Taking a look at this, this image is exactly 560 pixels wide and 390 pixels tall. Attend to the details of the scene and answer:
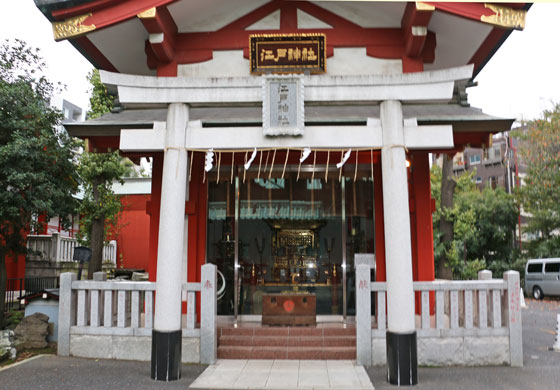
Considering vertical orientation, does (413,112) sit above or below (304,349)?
above

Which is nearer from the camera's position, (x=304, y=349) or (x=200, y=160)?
(x=304, y=349)

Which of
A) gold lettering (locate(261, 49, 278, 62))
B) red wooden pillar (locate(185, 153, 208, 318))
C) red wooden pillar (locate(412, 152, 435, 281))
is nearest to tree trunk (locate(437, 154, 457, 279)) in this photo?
red wooden pillar (locate(412, 152, 435, 281))

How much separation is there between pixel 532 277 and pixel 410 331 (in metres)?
19.9

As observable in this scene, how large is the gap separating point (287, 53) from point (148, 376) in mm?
6145

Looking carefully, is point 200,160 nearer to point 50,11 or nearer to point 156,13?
point 156,13

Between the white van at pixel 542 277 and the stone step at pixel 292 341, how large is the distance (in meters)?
17.8

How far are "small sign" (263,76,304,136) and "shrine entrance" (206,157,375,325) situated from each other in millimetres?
2978

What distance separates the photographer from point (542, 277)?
22594 mm

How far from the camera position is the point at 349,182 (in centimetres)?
1041

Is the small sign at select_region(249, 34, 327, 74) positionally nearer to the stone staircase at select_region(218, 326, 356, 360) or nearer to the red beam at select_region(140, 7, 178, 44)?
the red beam at select_region(140, 7, 178, 44)

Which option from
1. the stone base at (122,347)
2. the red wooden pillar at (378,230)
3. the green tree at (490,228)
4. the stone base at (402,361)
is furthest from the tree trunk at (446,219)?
the stone base at (122,347)

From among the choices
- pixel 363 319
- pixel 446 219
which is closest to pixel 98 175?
pixel 363 319

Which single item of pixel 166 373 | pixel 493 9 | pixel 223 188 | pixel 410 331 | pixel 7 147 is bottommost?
pixel 166 373

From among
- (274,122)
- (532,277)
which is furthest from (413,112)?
(532,277)
